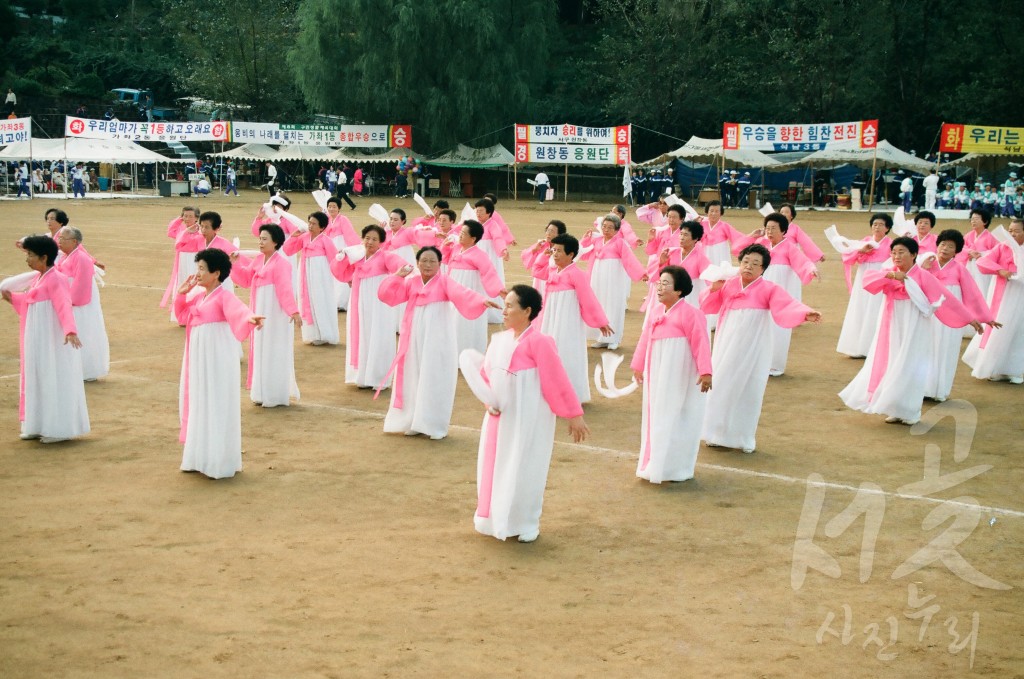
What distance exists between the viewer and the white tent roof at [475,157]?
151 ft

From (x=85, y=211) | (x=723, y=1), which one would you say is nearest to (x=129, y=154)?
(x=85, y=211)

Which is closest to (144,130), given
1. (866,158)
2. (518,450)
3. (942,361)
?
(866,158)

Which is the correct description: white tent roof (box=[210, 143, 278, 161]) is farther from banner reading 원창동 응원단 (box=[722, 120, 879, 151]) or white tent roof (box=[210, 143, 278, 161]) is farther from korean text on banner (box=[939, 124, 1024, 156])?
korean text on banner (box=[939, 124, 1024, 156])

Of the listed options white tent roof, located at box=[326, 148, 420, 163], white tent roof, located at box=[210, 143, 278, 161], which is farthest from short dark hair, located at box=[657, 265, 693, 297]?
white tent roof, located at box=[210, 143, 278, 161]

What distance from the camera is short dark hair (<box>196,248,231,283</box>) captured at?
794 centimetres

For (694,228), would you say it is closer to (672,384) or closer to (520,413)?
(672,384)

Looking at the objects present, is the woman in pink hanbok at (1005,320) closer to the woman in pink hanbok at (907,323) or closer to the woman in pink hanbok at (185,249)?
the woman in pink hanbok at (907,323)

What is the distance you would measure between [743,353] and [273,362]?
467 cm

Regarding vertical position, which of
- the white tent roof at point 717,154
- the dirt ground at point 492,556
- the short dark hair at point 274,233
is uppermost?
the white tent roof at point 717,154

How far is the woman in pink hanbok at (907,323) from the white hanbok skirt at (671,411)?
2762 millimetres

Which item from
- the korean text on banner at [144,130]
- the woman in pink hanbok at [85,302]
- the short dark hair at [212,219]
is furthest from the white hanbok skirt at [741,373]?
the korean text on banner at [144,130]

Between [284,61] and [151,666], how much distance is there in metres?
52.6

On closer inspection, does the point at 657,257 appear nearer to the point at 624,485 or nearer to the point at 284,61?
the point at 624,485

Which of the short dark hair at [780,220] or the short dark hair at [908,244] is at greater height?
the short dark hair at [780,220]
